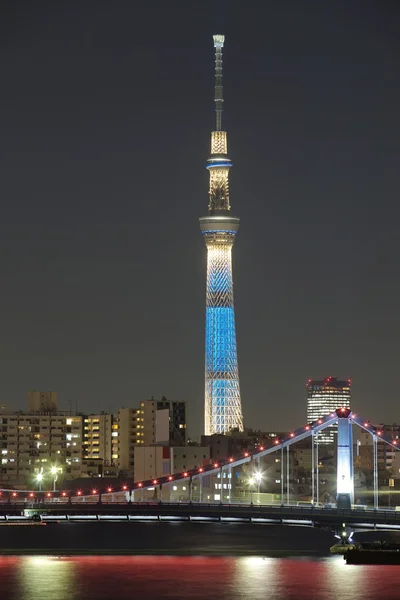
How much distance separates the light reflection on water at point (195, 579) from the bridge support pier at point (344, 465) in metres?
9.06

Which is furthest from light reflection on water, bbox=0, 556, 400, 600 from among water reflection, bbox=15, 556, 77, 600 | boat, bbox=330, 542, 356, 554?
boat, bbox=330, 542, 356, 554

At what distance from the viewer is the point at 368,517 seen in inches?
5709

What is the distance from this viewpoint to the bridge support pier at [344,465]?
153250mm

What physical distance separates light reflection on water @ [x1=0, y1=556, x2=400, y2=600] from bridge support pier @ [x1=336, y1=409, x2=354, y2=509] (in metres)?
9.06

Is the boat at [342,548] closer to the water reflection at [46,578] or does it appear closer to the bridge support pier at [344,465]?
the bridge support pier at [344,465]

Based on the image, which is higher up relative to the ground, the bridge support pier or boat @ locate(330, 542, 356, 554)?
the bridge support pier

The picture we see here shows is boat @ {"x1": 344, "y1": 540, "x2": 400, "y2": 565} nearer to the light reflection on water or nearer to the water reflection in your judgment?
the light reflection on water

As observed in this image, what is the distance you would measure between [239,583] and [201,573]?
328 inches

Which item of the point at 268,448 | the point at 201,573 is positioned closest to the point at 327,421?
the point at 268,448

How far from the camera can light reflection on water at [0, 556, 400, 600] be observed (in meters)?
118

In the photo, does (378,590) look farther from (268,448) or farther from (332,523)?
(268,448)

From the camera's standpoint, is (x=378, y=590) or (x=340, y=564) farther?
A: (x=340, y=564)

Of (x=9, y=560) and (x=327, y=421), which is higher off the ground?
(x=327, y=421)

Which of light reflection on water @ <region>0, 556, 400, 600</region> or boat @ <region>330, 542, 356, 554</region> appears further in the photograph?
boat @ <region>330, 542, 356, 554</region>
